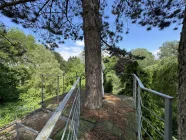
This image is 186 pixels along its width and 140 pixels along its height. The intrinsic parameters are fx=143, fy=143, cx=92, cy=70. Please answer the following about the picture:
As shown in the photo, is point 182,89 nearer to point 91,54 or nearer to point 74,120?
point 74,120

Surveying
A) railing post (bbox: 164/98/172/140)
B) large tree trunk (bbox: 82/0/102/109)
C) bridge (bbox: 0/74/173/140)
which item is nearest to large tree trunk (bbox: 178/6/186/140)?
bridge (bbox: 0/74/173/140)

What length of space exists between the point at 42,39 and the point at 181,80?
4.17 m

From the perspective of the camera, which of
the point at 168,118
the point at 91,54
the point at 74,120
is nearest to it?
the point at 168,118

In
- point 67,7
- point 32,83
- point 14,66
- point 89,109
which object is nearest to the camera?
point 89,109

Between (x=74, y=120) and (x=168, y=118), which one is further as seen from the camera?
(x=74, y=120)

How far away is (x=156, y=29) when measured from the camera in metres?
4.12

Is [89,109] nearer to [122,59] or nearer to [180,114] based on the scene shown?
[180,114]

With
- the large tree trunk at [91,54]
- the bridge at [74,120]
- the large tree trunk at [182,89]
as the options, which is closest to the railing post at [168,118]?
the bridge at [74,120]

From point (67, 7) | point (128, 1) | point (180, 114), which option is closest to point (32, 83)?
point (67, 7)

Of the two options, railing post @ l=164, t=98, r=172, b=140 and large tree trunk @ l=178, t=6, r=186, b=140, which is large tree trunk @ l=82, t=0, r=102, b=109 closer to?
large tree trunk @ l=178, t=6, r=186, b=140

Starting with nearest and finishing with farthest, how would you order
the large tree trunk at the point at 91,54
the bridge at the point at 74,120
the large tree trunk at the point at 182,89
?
the bridge at the point at 74,120
the large tree trunk at the point at 182,89
the large tree trunk at the point at 91,54

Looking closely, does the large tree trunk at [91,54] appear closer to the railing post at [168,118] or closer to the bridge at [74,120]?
the bridge at [74,120]

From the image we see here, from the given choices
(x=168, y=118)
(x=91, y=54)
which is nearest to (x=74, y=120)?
(x=168, y=118)

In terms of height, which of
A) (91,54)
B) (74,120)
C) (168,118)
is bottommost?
(74,120)
